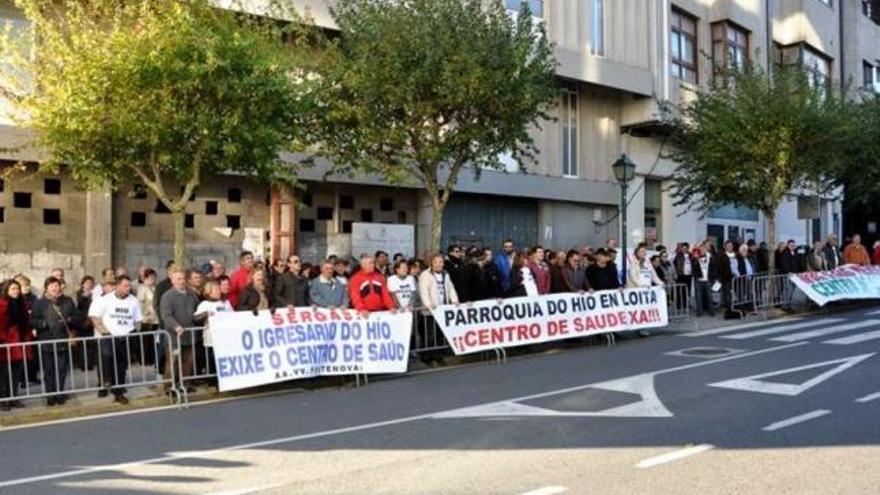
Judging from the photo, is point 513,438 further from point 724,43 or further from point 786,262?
point 724,43

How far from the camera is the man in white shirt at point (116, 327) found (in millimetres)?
10500

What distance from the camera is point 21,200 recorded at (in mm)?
15133

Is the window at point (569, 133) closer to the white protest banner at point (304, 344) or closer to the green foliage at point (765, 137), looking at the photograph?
the green foliage at point (765, 137)

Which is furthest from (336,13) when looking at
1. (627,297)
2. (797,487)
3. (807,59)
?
(807,59)

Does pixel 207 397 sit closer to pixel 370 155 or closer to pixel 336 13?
pixel 370 155

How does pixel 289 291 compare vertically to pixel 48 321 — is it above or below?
above

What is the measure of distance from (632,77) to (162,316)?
17.0 meters

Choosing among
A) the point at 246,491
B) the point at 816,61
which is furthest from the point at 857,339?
the point at 816,61

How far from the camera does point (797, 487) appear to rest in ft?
19.6

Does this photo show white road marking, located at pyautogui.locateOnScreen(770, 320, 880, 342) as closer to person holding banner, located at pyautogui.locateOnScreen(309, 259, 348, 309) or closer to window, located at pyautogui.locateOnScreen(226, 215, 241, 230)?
person holding banner, located at pyautogui.locateOnScreen(309, 259, 348, 309)

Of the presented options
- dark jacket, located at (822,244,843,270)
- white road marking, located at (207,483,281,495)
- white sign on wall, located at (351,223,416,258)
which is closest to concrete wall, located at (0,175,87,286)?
white sign on wall, located at (351,223,416,258)

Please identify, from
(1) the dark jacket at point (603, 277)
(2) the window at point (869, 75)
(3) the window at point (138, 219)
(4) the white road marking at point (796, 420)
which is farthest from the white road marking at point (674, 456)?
(2) the window at point (869, 75)

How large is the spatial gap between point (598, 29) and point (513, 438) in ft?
59.8

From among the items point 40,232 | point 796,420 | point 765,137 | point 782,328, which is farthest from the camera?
point 765,137
